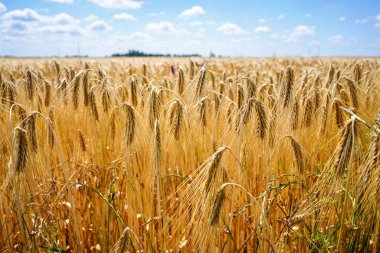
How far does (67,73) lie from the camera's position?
3.50 meters

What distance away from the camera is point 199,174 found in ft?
3.46

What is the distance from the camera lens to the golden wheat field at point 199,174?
114 cm

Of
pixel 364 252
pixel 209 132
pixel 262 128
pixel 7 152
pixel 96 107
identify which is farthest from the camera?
pixel 209 132

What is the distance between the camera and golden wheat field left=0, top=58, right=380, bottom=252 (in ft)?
3.75

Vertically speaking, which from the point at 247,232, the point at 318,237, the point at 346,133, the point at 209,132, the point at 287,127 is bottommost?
the point at 247,232

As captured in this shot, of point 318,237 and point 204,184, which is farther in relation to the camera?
point 318,237

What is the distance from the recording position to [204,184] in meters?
1.02

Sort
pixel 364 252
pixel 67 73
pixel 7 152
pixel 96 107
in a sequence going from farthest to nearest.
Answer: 1. pixel 67 73
2. pixel 96 107
3. pixel 7 152
4. pixel 364 252

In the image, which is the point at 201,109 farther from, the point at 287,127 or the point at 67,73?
the point at 67,73

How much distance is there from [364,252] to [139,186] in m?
1.28

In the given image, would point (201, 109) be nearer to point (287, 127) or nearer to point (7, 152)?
point (287, 127)

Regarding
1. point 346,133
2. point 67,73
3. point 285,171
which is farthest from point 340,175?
point 67,73

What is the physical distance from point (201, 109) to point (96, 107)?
2.63 feet

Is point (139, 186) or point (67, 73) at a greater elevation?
point (67, 73)
